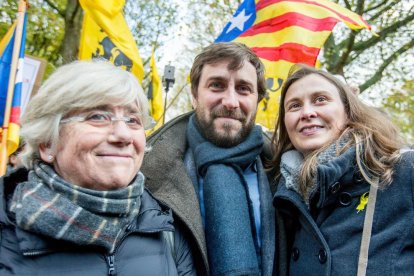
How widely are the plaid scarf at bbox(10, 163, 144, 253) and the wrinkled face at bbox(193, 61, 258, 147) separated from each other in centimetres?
86

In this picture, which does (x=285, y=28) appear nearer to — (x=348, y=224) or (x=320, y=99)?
(x=320, y=99)

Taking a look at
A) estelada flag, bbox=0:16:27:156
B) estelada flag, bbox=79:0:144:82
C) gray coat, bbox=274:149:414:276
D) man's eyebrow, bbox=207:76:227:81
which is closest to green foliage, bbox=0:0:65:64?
estelada flag, bbox=79:0:144:82

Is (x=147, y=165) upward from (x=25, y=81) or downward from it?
downward

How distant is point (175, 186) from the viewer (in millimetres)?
2094

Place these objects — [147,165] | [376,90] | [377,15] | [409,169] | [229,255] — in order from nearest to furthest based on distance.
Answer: [409,169] → [229,255] → [147,165] → [377,15] → [376,90]

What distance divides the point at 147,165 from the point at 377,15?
9943 mm

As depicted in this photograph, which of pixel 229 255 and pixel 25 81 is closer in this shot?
pixel 229 255

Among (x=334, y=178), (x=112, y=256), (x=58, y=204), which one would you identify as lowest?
(x=112, y=256)

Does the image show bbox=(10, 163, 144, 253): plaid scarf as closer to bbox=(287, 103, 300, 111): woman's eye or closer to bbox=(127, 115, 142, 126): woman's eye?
bbox=(127, 115, 142, 126): woman's eye

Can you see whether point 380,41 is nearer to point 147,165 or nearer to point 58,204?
point 147,165

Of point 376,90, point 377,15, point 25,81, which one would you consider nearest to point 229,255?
point 25,81

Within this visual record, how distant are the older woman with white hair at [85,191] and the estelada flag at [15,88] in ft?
7.18

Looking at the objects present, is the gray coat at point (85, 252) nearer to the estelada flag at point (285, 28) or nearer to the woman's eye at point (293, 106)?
the woman's eye at point (293, 106)

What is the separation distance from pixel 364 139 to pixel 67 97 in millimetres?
1305
